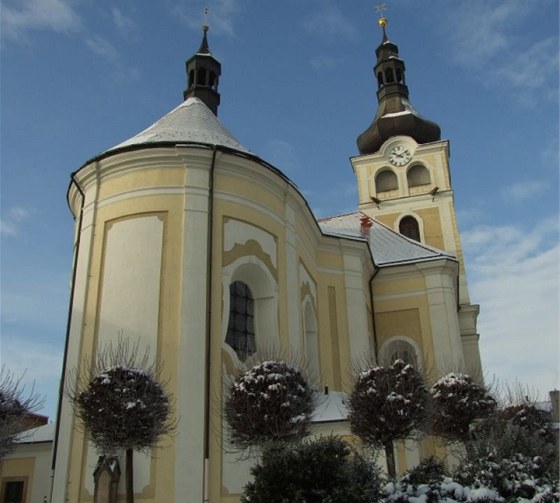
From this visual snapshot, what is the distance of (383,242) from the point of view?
82.3 feet

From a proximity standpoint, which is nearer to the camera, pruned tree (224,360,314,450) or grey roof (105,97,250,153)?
pruned tree (224,360,314,450)

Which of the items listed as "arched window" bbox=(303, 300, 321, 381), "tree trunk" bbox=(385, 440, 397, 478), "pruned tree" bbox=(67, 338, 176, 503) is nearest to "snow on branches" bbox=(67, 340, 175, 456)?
"pruned tree" bbox=(67, 338, 176, 503)

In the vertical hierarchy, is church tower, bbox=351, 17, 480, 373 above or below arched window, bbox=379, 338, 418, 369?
above

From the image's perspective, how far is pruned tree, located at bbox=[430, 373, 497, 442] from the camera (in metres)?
14.2

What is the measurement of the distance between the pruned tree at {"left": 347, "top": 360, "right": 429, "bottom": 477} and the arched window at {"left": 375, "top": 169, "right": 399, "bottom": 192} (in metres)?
21.4

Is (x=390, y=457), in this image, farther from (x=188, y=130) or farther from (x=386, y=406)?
(x=188, y=130)

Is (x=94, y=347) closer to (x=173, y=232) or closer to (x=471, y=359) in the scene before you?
(x=173, y=232)

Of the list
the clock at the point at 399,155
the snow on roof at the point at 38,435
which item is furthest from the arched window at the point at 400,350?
the clock at the point at 399,155

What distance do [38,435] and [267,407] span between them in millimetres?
8660

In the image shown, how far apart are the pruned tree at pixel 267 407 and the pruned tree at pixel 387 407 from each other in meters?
1.32

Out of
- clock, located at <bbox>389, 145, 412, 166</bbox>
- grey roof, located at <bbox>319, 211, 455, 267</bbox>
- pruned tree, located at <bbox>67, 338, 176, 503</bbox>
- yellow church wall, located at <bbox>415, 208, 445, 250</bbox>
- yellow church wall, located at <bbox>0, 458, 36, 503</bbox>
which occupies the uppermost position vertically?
clock, located at <bbox>389, 145, 412, 166</bbox>

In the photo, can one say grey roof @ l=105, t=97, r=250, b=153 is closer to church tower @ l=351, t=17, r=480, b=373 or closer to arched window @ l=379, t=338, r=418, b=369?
arched window @ l=379, t=338, r=418, b=369

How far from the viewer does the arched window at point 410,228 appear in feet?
Result: 104

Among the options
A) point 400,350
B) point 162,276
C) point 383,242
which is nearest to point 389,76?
point 383,242
